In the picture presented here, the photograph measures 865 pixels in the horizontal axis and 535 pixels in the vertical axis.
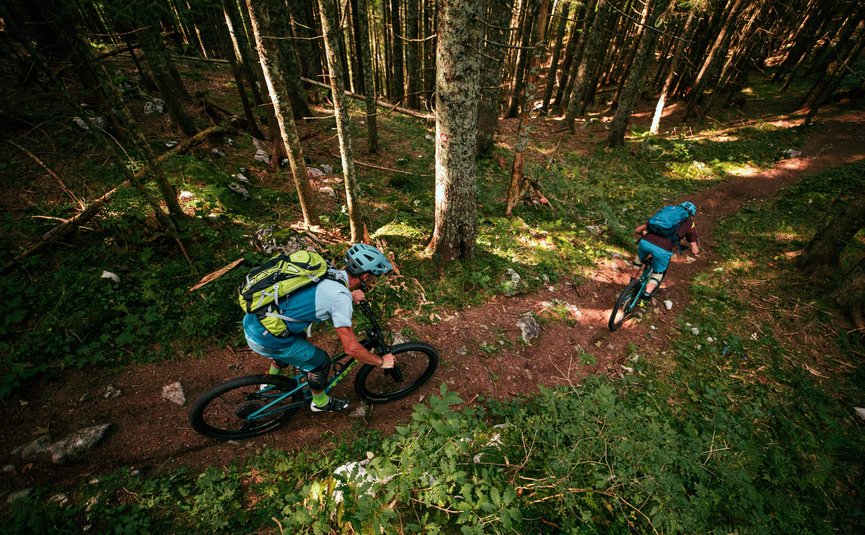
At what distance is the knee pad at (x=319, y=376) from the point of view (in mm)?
4617

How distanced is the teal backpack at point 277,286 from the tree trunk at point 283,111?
3.79 m

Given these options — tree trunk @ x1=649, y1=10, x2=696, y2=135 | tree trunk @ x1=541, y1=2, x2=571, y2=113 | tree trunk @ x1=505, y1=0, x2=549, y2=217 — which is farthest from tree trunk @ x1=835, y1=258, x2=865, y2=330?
tree trunk @ x1=541, y1=2, x2=571, y2=113

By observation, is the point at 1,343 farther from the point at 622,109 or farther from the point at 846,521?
the point at 622,109

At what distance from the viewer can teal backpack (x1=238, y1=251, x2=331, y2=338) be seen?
372 cm

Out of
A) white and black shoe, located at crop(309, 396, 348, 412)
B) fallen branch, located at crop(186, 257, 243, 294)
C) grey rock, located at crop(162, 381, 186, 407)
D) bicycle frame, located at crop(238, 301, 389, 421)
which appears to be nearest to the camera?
bicycle frame, located at crop(238, 301, 389, 421)

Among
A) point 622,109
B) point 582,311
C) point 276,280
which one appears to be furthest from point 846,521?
point 622,109

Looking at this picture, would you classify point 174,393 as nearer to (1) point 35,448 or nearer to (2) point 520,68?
(1) point 35,448

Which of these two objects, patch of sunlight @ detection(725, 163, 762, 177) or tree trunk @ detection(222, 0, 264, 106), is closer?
tree trunk @ detection(222, 0, 264, 106)

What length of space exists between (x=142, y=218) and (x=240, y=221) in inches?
68.7

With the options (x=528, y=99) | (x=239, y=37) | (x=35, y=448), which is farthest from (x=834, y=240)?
(x=239, y=37)

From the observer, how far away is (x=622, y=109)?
1519cm

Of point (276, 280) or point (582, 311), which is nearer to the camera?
point (276, 280)

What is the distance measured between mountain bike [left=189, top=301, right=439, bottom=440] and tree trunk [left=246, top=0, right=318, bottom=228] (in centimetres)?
411

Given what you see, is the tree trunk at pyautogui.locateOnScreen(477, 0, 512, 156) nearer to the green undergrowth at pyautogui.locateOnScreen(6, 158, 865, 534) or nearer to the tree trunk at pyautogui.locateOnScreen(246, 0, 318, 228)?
the tree trunk at pyautogui.locateOnScreen(246, 0, 318, 228)
